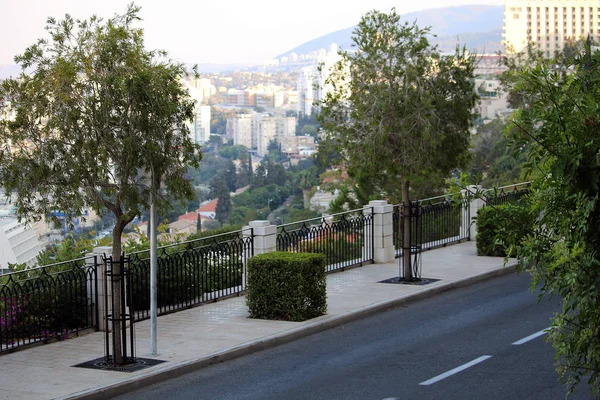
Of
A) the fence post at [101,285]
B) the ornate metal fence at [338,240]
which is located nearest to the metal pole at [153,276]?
the fence post at [101,285]

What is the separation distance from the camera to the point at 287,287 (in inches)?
575

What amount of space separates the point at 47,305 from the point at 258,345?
3146mm

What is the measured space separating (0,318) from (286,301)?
4.30 metres

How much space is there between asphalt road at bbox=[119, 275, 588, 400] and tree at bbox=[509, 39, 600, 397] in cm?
365

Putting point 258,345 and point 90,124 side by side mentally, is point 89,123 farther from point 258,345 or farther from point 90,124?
point 258,345

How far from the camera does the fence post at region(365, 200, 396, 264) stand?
20.4 m

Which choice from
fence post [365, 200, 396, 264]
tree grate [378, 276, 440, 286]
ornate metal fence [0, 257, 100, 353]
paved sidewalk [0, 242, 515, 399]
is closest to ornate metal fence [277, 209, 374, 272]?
fence post [365, 200, 396, 264]

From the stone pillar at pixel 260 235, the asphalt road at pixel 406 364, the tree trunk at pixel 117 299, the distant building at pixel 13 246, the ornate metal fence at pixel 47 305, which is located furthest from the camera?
the stone pillar at pixel 260 235

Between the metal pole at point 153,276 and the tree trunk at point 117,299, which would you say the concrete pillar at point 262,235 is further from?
the tree trunk at point 117,299

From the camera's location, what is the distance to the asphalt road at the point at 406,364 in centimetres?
1063

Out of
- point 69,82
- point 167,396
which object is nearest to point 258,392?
point 167,396

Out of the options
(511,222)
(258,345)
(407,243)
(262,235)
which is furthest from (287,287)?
(511,222)

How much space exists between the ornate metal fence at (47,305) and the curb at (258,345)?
2562 millimetres

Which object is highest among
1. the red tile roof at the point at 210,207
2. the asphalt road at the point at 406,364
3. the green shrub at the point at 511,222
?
the green shrub at the point at 511,222
